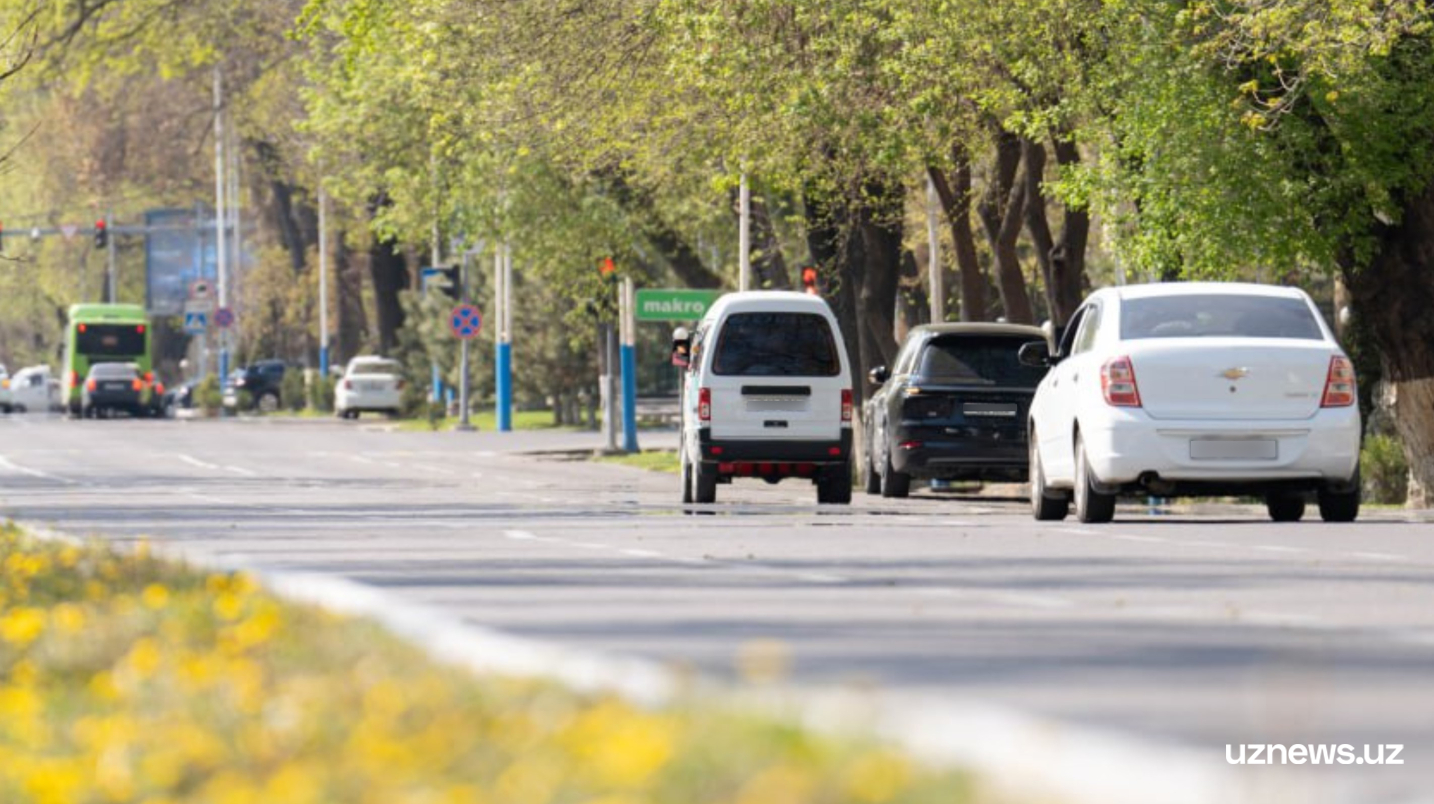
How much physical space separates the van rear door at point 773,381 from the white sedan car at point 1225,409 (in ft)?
26.2

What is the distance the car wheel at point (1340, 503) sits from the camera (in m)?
22.2

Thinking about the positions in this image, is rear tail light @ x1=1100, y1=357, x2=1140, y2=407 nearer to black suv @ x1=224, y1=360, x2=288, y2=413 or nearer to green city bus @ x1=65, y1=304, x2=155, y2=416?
black suv @ x1=224, y1=360, x2=288, y2=413

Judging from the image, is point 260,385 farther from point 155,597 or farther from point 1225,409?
point 155,597

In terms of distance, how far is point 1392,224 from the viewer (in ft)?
94.6

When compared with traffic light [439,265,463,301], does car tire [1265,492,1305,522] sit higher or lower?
lower

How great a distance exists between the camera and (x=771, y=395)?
3025cm

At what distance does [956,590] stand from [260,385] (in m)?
84.7

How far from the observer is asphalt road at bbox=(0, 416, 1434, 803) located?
9.23 metres

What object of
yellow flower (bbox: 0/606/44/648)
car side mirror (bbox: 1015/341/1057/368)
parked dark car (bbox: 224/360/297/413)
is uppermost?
car side mirror (bbox: 1015/341/1057/368)

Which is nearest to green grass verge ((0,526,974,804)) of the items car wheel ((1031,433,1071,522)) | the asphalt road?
the asphalt road

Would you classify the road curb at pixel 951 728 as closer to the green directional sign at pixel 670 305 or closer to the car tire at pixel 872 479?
the car tire at pixel 872 479

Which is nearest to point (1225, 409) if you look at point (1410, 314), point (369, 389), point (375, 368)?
point (1410, 314)

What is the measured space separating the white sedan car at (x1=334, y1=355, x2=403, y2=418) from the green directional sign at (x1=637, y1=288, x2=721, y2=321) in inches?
1333

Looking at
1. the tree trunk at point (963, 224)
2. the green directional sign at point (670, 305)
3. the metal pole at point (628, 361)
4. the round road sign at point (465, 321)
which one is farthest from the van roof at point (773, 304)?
the round road sign at point (465, 321)
